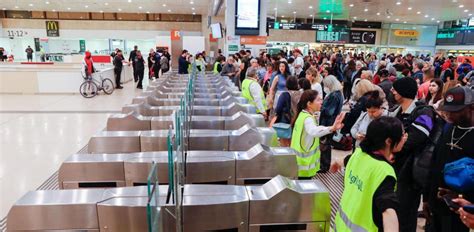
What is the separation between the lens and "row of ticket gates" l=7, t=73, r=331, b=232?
1974 mm

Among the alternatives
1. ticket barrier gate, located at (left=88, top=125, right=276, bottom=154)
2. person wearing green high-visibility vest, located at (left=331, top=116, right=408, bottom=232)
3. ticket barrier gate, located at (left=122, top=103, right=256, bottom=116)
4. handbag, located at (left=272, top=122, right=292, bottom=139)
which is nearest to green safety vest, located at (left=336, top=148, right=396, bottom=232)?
person wearing green high-visibility vest, located at (left=331, top=116, right=408, bottom=232)

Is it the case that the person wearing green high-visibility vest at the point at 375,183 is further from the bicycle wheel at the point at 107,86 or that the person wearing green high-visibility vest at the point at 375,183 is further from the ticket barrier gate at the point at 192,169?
the bicycle wheel at the point at 107,86

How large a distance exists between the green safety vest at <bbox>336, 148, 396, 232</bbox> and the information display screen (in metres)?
8.46

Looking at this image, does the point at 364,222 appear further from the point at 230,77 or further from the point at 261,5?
the point at 261,5

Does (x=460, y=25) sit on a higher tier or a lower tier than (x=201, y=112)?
higher

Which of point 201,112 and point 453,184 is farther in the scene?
point 201,112

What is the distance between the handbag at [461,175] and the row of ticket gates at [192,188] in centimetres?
71

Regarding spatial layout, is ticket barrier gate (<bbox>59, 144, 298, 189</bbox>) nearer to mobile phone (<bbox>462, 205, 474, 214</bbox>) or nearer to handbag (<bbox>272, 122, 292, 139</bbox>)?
handbag (<bbox>272, 122, 292, 139</bbox>)

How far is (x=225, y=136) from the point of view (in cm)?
341

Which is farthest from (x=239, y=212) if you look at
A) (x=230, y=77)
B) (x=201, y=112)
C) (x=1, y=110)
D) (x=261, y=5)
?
(x=261, y=5)

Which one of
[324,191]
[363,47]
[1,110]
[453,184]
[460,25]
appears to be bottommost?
[1,110]

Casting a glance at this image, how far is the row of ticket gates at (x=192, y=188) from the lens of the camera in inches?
77.7

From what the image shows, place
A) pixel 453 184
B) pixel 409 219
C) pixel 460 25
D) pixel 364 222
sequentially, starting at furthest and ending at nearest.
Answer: pixel 460 25
pixel 409 219
pixel 453 184
pixel 364 222

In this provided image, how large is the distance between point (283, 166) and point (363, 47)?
21.8m
